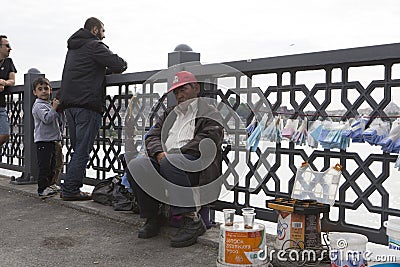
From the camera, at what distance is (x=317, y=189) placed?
320cm

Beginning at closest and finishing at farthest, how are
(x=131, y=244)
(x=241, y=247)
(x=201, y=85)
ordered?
(x=241, y=247) → (x=131, y=244) → (x=201, y=85)

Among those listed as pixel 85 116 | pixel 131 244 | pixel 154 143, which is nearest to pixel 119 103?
pixel 85 116

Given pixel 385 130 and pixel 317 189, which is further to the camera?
pixel 317 189

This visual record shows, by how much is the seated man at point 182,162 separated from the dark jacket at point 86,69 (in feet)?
3.76

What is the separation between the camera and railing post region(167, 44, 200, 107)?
163 inches

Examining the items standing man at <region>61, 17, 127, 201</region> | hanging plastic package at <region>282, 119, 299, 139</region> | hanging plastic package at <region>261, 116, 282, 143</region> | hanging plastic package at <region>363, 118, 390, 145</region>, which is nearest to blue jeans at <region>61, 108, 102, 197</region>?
standing man at <region>61, 17, 127, 201</region>

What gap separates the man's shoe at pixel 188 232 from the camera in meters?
3.43

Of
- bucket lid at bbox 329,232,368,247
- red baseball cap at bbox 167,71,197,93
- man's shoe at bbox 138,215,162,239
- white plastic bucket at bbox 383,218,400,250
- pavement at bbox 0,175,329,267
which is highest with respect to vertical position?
red baseball cap at bbox 167,71,197,93

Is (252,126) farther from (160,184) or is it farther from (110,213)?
(110,213)

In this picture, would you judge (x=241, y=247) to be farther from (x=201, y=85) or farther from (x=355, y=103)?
(x=201, y=85)

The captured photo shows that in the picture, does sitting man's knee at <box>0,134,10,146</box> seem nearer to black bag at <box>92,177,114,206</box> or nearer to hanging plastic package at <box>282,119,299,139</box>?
black bag at <box>92,177,114,206</box>

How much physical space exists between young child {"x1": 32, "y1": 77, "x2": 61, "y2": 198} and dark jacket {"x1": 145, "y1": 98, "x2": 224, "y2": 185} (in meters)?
1.73

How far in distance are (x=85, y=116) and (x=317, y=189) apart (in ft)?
7.93

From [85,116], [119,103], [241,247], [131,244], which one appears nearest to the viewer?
[241,247]
